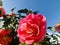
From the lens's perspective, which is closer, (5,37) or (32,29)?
(32,29)

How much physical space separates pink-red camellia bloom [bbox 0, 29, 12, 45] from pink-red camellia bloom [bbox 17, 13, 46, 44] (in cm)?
21

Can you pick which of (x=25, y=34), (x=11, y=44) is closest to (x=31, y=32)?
(x=25, y=34)

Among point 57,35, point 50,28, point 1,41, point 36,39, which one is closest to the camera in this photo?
point 36,39

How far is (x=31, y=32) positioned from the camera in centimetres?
82

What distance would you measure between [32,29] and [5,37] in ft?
0.83

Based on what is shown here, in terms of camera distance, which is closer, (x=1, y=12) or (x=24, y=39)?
(x=24, y=39)

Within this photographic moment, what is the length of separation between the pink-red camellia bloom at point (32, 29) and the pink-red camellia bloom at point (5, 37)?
0.68ft

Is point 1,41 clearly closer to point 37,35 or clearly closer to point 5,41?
point 5,41

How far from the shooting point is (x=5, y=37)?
1028 mm

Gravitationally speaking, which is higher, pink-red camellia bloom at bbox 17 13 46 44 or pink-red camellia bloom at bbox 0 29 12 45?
pink-red camellia bloom at bbox 17 13 46 44

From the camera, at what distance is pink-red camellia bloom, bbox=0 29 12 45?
1.01 meters

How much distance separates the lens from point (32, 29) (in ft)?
2.73

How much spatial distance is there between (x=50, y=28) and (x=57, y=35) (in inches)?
5.8

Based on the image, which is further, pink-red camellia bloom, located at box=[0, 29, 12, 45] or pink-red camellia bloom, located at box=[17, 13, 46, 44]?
pink-red camellia bloom, located at box=[0, 29, 12, 45]
